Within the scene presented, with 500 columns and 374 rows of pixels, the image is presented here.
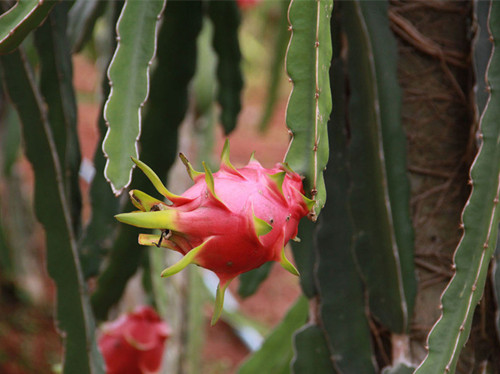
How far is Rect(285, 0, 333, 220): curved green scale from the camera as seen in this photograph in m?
0.47

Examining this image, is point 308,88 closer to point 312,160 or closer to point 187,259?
point 312,160

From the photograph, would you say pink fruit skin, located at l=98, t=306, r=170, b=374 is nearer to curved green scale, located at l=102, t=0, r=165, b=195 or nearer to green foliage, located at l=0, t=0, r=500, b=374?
green foliage, located at l=0, t=0, r=500, b=374

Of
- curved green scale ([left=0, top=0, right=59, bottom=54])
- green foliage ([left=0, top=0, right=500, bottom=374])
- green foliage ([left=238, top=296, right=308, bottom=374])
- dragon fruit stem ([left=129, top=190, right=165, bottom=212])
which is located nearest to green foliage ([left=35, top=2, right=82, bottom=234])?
green foliage ([left=0, top=0, right=500, bottom=374])

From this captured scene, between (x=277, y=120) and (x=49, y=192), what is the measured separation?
12.0ft

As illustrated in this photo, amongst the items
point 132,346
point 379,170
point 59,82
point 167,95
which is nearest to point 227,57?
point 167,95

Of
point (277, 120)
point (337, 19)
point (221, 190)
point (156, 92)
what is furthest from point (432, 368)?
point (277, 120)

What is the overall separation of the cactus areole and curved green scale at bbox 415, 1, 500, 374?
5.5 inches

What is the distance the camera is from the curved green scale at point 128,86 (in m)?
0.50

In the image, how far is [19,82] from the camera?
706mm

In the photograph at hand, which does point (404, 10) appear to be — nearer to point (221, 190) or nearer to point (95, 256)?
point (221, 190)

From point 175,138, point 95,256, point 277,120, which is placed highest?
point 175,138

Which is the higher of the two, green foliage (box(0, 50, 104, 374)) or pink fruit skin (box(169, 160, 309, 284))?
pink fruit skin (box(169, 160, 309, 284))

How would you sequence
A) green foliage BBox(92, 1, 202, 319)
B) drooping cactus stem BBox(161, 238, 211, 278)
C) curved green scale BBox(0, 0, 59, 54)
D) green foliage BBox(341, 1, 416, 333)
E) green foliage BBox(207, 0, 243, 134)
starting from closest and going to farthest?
drooping cactus stem BBox(161, 238, 211, 278), curved green scale BBox(0, 0, 59, 54), green foliage BBox(341, 1, 416, 333), green foliage BBox(92, 1, 202, 319), green foliage BBox(207, 0, 243, 134)

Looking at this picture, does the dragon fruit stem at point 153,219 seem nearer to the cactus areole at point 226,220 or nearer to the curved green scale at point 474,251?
the cactus areole at point 226,220
